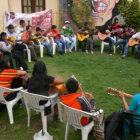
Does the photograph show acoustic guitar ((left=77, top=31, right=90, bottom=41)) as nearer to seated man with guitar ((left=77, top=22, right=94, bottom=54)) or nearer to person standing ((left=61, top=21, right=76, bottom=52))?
seated man with guitar ((left=77, top=22, right=94, bottom=54))

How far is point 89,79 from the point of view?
5.63 meters

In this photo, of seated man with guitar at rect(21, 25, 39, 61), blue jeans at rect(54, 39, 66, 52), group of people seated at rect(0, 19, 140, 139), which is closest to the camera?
group of people seated at rect(0, 19, 140, 139)

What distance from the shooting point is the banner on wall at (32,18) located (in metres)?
9.25

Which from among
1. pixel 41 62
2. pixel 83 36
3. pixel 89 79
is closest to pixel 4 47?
pixel 89 79

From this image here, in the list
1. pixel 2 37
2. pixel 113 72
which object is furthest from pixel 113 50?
pixel 2 37

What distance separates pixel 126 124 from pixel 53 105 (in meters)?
1.22

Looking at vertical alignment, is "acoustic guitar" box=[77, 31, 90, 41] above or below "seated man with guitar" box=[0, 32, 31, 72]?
above

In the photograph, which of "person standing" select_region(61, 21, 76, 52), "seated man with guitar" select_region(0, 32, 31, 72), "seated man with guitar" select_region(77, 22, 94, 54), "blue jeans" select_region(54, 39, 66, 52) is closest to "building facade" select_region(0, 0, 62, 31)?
"person standing" select_region(61, 21, 76, 52)

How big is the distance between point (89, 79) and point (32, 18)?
5.41m

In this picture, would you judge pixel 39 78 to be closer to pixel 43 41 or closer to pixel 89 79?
pixel 89 79

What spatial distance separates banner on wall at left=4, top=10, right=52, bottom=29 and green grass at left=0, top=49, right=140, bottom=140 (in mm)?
Result: 2570

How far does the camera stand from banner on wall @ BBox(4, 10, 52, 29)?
30.3 feet

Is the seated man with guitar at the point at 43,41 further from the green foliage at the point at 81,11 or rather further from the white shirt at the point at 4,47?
the green foliage at the point at 81,11

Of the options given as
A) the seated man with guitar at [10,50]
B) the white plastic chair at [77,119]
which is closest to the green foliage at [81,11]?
the seated man with guitar at [10,50]
